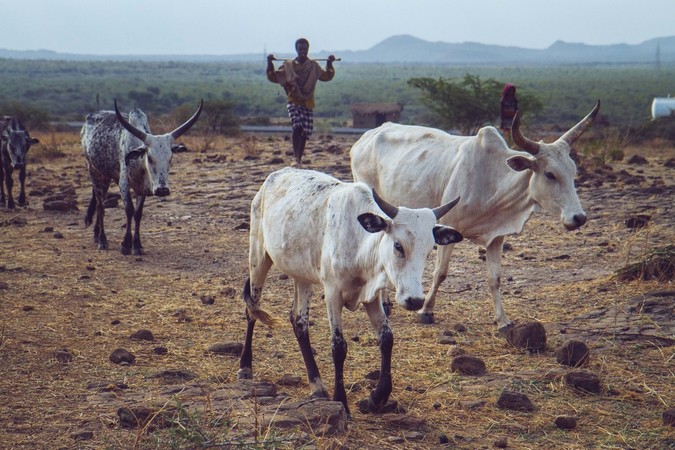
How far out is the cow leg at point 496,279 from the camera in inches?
315

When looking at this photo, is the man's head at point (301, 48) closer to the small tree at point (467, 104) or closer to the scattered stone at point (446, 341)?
the scattered stone at point (446, 341)

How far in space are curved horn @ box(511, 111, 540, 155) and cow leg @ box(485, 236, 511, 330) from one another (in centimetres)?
86

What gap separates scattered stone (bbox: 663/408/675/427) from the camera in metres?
5.63

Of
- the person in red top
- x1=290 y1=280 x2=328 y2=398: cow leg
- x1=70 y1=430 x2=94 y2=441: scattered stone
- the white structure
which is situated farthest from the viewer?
the white structure

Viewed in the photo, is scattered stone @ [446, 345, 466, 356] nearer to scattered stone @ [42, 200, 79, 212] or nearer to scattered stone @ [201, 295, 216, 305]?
scattered stone @ [201, 295, 216, 305]

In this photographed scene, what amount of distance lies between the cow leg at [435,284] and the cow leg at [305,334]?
1.95 meters

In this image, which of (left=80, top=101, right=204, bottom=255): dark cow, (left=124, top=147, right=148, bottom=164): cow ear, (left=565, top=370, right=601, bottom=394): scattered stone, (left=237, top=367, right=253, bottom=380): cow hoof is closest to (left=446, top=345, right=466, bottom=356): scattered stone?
(left=565, top=370, right=601, bottom=394): scattered stone

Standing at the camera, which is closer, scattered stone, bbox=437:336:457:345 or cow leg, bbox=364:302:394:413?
cow leg, bbox=364:302:394:413

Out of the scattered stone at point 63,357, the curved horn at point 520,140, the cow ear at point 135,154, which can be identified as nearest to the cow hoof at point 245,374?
the scattered stone at point 63,357

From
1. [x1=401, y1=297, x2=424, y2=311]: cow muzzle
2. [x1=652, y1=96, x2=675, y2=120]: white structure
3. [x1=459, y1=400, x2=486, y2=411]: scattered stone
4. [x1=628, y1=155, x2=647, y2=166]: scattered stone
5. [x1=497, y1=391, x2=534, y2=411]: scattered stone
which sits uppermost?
[x1=401, y1=297, x2=424, y2=311]: cow muzzle

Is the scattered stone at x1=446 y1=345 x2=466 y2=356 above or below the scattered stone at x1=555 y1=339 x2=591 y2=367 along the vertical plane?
below

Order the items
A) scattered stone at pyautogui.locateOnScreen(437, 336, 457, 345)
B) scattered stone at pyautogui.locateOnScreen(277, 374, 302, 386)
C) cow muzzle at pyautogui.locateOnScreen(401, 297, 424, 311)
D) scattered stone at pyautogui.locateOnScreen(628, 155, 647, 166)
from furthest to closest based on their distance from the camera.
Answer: scattered stone at pyautogui.locateOnScreen(628, 155, 647, 166), scattered stone at pyautogui.locateOnScreen(437, 336, 457, 345), scattered stone at pyautogui.locateOnScreen(277, 374, 302, 386), cow muzzle at pyautogui.locateOnScreen(401, 297, 424, 311)

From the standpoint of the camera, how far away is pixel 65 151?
2150 cm

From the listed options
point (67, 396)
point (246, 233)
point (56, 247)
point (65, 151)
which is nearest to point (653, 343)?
point (67, 396)
